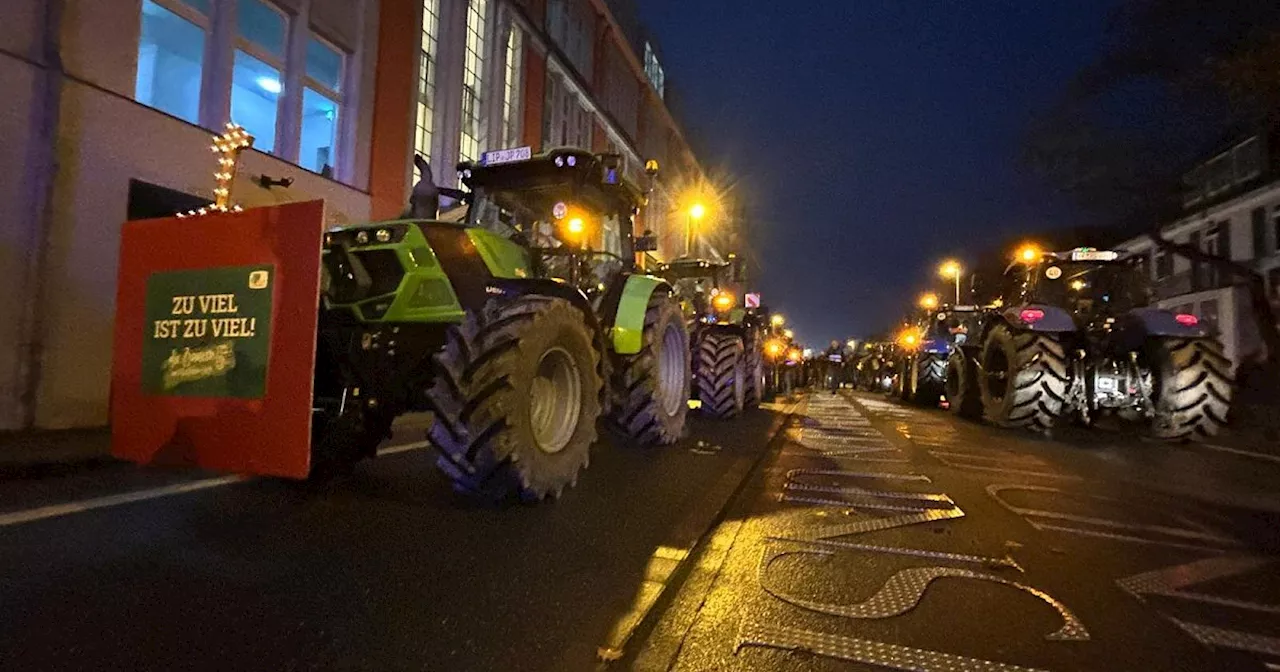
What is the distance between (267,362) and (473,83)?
1433 centimetres

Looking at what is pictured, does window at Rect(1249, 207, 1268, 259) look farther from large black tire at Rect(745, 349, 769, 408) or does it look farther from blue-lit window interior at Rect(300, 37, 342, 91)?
blue-lit window interior at Rect(300, 37, 342, 91)

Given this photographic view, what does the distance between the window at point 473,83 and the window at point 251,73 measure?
13.7 feet

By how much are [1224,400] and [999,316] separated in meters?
2.93

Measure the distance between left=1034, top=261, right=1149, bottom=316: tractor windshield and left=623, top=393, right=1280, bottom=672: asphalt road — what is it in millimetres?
5296

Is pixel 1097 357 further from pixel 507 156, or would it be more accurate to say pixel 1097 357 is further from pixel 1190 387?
pixel 507 156

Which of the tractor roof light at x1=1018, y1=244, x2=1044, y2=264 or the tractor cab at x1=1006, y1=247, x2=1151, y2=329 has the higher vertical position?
the tractor roof light at x1=1018, y1=244, x2=1044, y2=264

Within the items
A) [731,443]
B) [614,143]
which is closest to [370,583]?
[731,443]

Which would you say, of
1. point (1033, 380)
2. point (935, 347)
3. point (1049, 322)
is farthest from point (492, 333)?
point (935, 347)

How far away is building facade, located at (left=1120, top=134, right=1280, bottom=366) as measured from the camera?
840 inches

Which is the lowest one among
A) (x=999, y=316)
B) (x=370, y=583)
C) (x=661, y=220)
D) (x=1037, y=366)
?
(x=370, y=583)

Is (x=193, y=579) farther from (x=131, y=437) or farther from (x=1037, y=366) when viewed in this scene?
(x=1037, y=366)

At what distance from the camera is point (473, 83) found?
647 inches

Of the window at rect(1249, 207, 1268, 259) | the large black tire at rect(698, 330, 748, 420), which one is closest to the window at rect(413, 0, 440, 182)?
the large black tire at rect(698, 330, 748, 420)

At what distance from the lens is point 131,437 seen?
3867 millimetres
